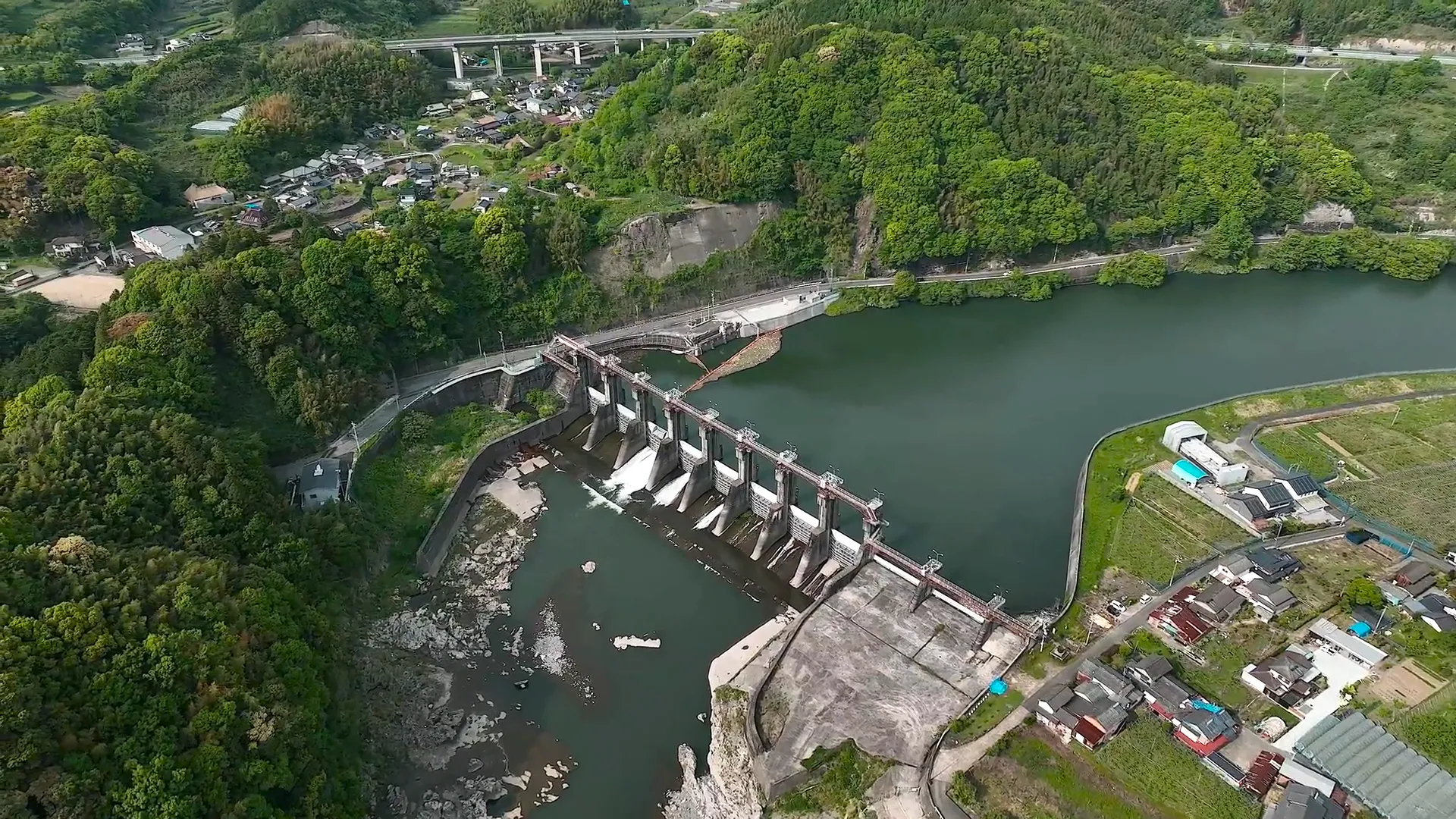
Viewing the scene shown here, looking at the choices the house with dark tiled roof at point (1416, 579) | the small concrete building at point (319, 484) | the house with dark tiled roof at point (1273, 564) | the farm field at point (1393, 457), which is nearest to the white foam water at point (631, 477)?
the small concrete building at point (319, 484)

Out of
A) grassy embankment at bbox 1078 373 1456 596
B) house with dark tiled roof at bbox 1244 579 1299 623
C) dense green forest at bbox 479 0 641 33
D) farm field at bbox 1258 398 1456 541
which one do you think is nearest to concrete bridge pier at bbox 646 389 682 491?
grassy embankment at bbox 1078 373 1456 596

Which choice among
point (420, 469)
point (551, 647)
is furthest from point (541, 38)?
point (551, 647)

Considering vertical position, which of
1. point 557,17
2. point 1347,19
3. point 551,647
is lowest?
point 551,647

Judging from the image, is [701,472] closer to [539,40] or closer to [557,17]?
[539,40]

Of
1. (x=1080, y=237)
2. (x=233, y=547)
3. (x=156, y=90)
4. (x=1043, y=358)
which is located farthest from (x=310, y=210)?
(x=1080, y=237)

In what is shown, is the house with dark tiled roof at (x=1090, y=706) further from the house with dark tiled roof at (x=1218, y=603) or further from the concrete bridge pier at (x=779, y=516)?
the concrete bridge pier at (x=779, y=516)
